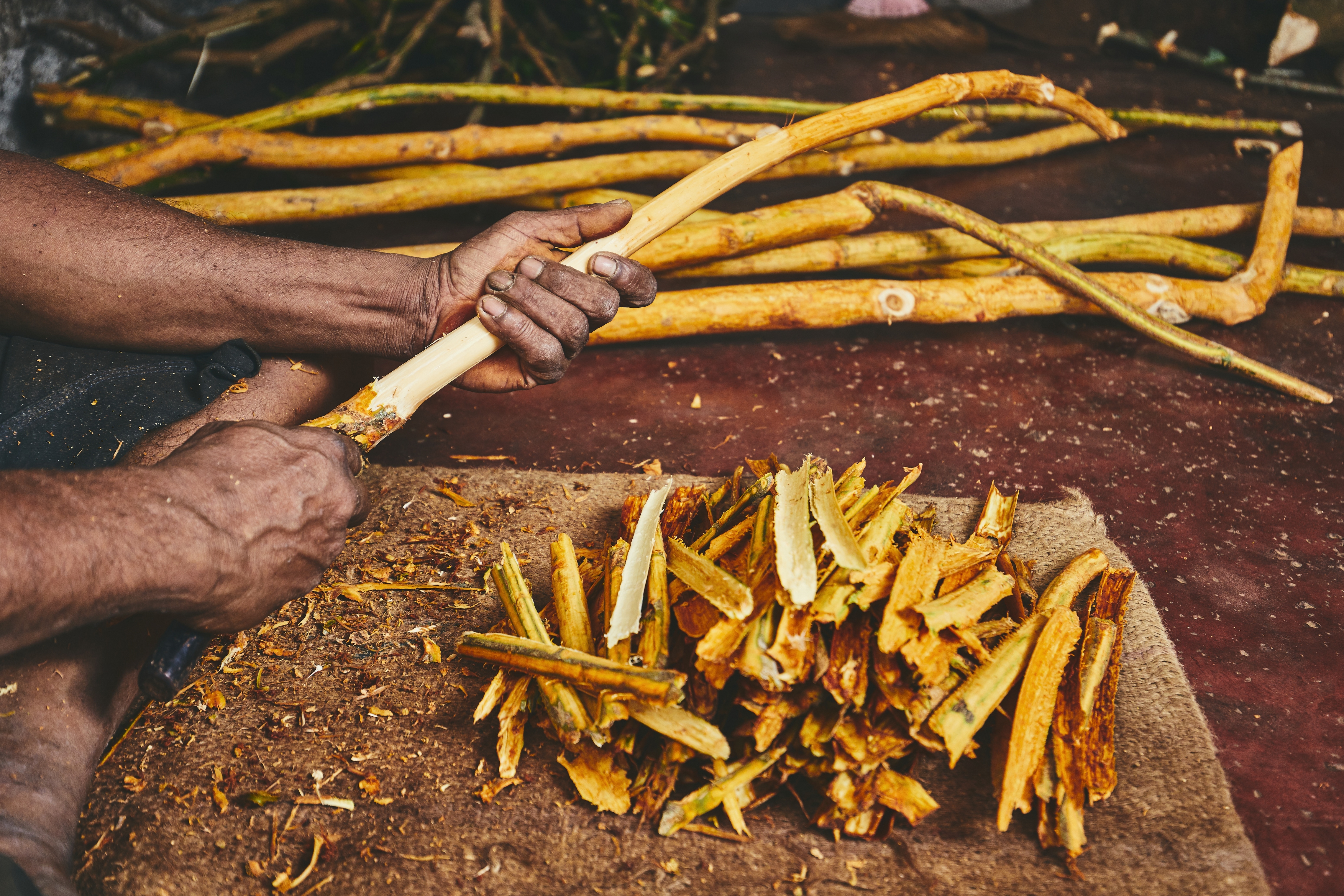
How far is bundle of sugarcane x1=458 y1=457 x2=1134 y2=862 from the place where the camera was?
133 centimetres

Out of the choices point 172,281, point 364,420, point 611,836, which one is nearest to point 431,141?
point 172,281

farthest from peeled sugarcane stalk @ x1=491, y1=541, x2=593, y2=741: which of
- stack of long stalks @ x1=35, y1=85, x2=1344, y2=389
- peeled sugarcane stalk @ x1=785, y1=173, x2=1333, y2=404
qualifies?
peeled sugarcane stalk @ x1=785, y1=173, x2=1333, y2=404

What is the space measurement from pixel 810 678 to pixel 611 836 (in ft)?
1.36

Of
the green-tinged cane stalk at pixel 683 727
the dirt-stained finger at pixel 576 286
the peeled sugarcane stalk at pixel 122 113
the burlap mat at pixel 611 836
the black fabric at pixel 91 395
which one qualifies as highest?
the dirt-stained finger at pixel 576 286

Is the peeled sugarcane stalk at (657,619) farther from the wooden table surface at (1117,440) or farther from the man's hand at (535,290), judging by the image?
the wooden table surface at (1117,440)

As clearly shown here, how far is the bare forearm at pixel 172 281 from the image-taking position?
1681 mm

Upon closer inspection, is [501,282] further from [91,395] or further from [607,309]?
[91,395]

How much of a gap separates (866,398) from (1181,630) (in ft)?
3.87

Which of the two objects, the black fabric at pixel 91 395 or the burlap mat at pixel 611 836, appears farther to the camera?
the black fabric at pixel 91 395

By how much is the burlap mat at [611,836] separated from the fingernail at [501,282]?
31.9 inches

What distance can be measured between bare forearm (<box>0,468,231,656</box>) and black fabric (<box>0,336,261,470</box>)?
0.40 metres

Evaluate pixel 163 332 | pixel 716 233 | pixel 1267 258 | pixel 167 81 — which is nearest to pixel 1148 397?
pixel 1267 258

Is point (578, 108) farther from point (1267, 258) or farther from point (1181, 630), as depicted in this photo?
point (1181, 630)

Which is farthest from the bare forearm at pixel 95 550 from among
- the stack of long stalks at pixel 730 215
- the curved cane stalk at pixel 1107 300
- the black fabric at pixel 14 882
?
the curved cane stalk at pixel 1107 300
